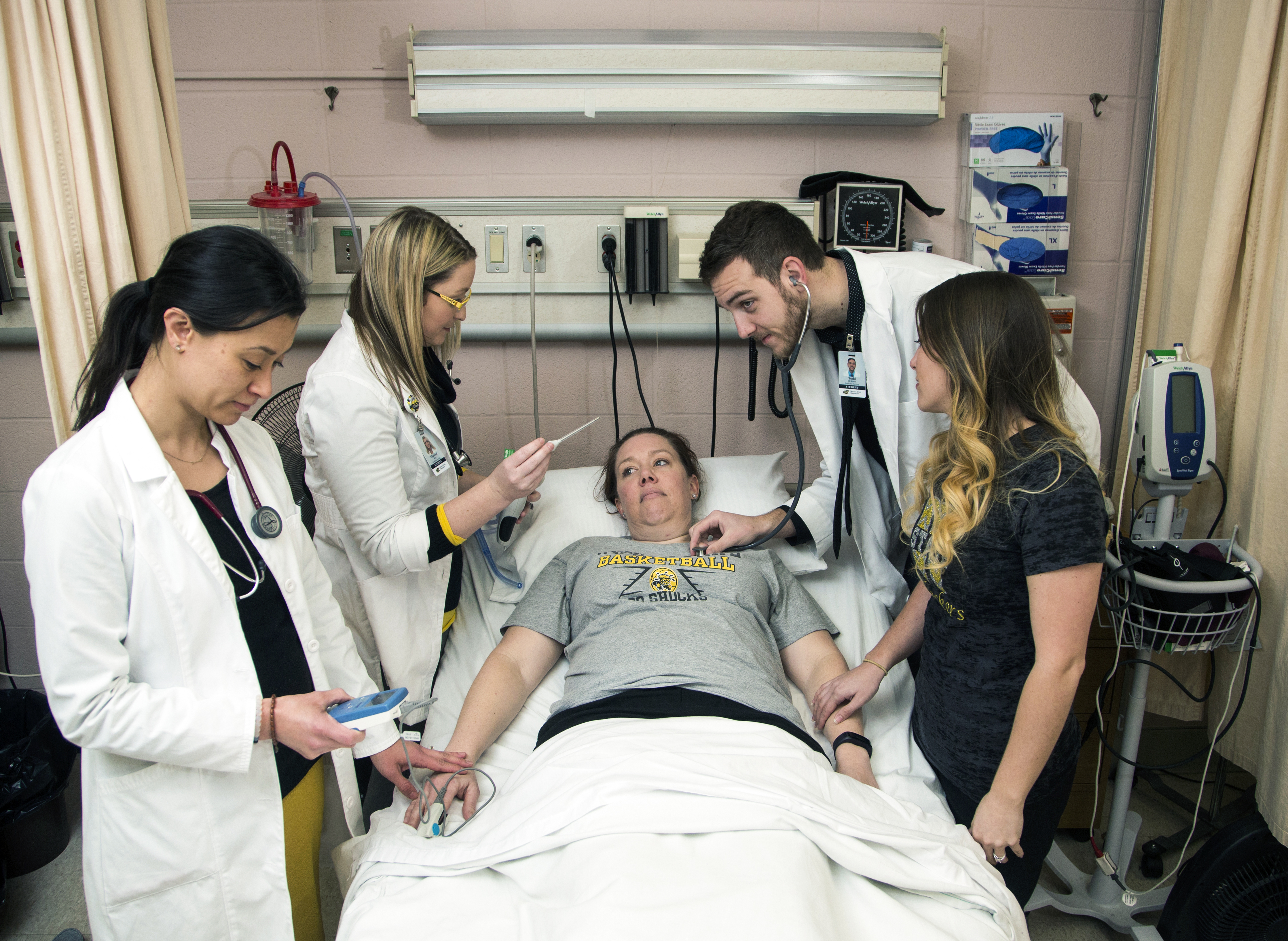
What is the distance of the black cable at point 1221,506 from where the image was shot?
5.86ft

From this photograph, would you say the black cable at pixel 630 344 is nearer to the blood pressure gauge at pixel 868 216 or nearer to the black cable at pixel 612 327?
the black cable at pixel 612 327

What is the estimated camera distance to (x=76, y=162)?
1428 mm

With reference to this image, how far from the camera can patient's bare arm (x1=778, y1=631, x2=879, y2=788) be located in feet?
4.87

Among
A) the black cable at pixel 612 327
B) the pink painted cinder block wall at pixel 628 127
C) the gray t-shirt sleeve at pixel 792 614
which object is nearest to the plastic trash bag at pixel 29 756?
the pink painted cinder block wall at pixel 628 127

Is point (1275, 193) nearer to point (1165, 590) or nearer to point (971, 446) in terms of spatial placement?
point (1165, 590)

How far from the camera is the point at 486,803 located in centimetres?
143

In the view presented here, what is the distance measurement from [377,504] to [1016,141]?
73.1 inches

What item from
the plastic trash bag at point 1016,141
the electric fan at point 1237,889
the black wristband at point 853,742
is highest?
the plastic trash bag at point 1016,141

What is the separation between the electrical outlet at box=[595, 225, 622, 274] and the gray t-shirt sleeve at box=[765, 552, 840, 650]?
35.5 inches

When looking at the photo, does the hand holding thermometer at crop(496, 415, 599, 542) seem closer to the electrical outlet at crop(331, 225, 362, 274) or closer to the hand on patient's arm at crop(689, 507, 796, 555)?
the hand on patient's arm at crop(689, 507, 796, 555)

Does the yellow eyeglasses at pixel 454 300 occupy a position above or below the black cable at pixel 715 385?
above

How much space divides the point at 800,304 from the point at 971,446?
1.91 ft

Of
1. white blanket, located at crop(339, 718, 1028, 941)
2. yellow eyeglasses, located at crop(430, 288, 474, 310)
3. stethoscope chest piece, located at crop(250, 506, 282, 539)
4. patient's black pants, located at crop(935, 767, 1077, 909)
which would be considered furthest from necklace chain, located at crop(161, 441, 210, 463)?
patient's black pants, located at crop(935, 767, 1077, 909)

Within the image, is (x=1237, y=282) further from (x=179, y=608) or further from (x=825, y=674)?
(x=179, y=608)
